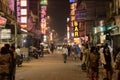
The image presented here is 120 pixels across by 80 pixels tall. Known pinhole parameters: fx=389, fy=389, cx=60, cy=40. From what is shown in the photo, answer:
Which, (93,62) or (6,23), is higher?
(6,23)

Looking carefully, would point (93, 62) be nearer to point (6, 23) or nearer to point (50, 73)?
point (50, 73)

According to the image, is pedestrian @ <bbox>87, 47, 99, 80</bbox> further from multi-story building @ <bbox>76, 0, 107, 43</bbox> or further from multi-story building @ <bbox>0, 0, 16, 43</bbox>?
multi-story building @ <bbox>76, 0, 107, 43</bbox>

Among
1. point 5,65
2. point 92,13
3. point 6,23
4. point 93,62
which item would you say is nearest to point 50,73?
point 93,62

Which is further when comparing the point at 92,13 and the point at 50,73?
the point at 92,13

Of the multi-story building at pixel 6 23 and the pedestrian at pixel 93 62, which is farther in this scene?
the multi-story building at pixel 6 23

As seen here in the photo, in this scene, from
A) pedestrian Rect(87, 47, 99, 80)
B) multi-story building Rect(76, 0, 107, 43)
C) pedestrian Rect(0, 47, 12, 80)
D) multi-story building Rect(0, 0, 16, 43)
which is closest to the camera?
pedestrian Rect(0, 47, 12, 80)

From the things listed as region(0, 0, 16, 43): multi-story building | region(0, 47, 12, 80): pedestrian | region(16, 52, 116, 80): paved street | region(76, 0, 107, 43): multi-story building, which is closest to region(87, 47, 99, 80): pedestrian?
region(0, 47, 12, 80): pedestrian

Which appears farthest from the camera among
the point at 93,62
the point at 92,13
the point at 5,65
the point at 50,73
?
the point at 92,13

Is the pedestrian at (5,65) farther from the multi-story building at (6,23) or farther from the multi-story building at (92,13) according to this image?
the multi-story building at (92,13)

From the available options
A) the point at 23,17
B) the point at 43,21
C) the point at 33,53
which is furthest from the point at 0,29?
the point at 43,21

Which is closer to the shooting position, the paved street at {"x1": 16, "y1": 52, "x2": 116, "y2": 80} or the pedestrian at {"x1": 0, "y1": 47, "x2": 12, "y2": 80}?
the pedestrian at {"x1": 0, "y1": 47, "x2": 12, "y2": 80}

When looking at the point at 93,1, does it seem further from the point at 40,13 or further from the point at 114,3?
the point at 40,13

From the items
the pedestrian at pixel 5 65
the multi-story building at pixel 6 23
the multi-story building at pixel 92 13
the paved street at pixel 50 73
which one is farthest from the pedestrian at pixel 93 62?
the multi-story building at pixel 92 13

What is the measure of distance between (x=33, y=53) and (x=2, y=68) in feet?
131
